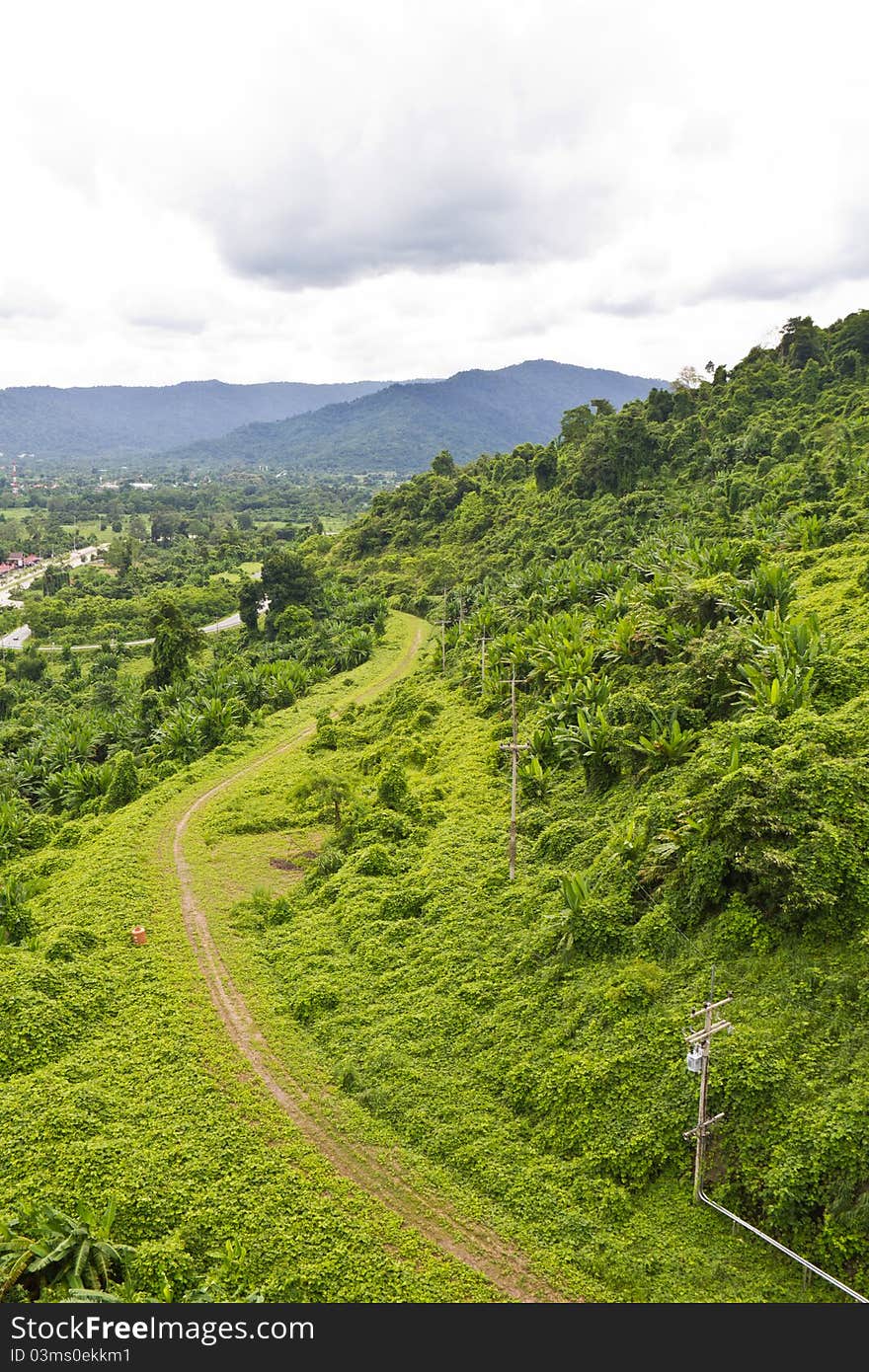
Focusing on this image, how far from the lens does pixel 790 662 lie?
2025 cm

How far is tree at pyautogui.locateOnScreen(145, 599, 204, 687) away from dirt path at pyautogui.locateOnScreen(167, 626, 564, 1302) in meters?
30.5

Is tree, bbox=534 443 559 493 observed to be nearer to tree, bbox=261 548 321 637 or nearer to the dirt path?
tree, bbox=261 548 321 637

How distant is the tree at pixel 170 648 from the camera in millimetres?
48469

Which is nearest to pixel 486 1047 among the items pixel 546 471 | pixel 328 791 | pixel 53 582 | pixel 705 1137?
pixel 705 1137

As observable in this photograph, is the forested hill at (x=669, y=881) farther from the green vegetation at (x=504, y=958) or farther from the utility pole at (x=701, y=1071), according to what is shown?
the utility pole at (x=701, y=1071)

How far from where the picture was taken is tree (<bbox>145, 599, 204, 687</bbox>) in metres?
48.5

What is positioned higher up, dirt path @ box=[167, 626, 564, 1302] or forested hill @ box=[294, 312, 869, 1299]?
forested hill @ box=[294, 312, 869, 1299]

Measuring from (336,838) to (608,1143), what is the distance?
46.7 feet

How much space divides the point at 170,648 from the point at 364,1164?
39713mm

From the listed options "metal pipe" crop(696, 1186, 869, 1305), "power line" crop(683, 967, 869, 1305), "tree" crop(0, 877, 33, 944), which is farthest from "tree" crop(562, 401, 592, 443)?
"metal pipe" crop(696, 1186, 869, 1305)

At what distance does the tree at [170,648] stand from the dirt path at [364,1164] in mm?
30519

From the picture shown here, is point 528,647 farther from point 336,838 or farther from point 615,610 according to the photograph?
point 336,838

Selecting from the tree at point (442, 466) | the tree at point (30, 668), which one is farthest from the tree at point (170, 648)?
the tree at point (442, 466)
